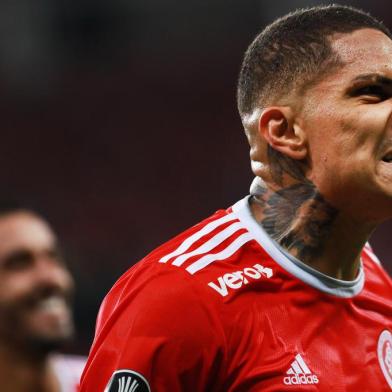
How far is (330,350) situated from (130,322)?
0.53m

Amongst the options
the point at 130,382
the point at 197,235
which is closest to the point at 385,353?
the point at 197,235

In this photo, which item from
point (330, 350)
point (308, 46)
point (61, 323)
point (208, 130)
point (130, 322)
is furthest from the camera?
point (208, 130)

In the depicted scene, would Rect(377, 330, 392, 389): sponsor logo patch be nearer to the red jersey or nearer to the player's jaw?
the red jersey

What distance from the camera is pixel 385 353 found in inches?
98.7

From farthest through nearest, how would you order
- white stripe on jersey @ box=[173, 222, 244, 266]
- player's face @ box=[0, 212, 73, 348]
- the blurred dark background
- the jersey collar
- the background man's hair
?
the blurred dark background, the background man's hair, player's face @ box=[0, 212, 73, 348], the jersey collar, white stripe on jersey @ box=[173, 222, 244, 266]

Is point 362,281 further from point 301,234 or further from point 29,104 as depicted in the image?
point 29,104

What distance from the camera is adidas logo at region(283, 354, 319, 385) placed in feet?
7.38

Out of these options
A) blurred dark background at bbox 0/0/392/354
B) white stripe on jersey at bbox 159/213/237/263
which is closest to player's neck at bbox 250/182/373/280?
white stripe on jersey at bbox 159/213/237/263

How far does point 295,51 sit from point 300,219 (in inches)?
17.9

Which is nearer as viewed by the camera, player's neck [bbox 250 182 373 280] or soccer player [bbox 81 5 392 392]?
soccer player [bbox 81 5 392 392]

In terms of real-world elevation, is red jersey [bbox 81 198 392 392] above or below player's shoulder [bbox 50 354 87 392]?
above

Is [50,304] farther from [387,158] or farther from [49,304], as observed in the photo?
[387,158]

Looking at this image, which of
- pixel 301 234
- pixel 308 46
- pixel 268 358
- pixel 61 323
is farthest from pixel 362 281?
pixel 61 323

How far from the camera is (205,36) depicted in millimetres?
12297
